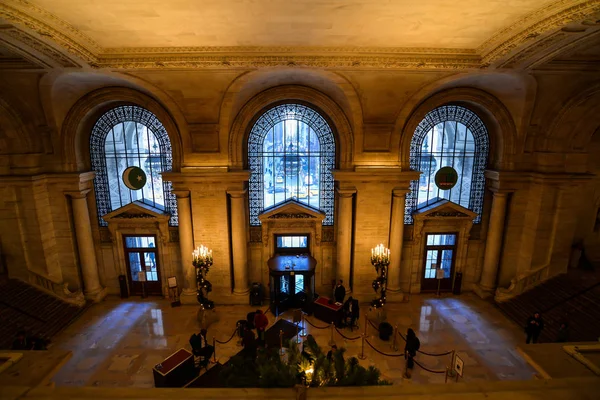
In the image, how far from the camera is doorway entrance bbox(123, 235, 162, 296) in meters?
12.6

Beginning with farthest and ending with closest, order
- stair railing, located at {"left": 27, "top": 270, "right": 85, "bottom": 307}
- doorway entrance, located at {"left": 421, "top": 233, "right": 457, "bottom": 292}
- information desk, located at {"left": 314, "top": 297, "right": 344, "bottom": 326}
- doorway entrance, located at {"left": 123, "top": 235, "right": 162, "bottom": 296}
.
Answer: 1. doorway entrance, located at {"left": 421, "top": 233, "right": 457, "bottom": 292}
2. doorway entrance, located at {"left": 123, "top": 235, "right": 162, "bottom": 296}
3. stair railing, located at {"left": 27, "top": 270, "right": 85, "bottom": 307}
4. information desk, located at {"left": 314, "top": 297, "right": 344, "bottom": 326}

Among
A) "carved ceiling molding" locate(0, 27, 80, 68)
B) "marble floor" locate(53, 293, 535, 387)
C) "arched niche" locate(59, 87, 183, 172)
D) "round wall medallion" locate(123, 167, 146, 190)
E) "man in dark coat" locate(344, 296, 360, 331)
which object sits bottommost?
"marble floor" locate(53, 293, 535, 387)

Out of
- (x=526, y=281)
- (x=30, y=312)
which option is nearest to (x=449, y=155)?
(x=526, y=281)

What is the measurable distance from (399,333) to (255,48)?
9.12m

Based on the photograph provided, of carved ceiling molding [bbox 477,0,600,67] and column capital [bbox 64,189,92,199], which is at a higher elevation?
carved ceiling molding [bbox 477,0,600,67]

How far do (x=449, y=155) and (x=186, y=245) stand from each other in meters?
9.89

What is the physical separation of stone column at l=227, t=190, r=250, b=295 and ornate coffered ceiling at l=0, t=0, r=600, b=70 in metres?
4.34

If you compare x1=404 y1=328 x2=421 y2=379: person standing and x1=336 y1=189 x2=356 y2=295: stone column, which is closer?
x1=404 y1=328 x2=421 y2=379: person standing

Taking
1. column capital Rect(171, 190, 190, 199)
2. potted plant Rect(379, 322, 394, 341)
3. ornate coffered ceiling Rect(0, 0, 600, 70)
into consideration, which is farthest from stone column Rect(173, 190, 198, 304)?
potted plant Rect(379, 322, 394, 341)

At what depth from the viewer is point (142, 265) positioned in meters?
12.8

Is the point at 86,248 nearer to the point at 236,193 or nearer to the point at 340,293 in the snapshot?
the point at 236,193

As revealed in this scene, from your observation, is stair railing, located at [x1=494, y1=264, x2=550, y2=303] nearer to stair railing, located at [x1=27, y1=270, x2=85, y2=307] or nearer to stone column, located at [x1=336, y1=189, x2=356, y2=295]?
stone column, located at [x1=336, y1=189, x2=356, y2=295]

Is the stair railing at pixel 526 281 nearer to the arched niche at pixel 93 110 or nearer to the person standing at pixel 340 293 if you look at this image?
the person standing at pixel 340 293

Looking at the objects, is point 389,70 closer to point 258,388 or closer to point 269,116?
point 269,116
